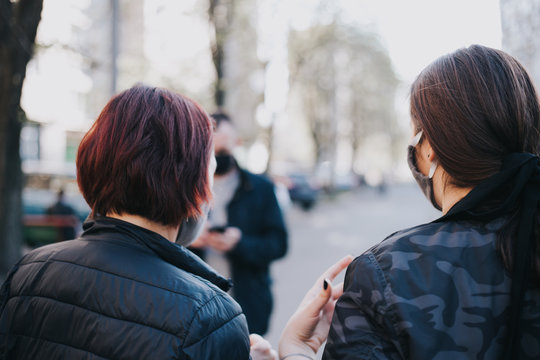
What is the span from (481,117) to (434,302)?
496 millimetres

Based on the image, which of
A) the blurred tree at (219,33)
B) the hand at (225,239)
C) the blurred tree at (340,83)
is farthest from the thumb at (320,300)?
the blurred tree at (340,83)

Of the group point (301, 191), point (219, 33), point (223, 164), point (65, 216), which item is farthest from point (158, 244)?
point (301, 191)

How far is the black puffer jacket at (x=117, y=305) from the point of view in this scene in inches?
54.7

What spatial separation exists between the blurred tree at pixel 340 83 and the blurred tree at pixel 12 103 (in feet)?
44.9

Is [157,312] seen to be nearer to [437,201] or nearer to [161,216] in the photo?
[161,216]

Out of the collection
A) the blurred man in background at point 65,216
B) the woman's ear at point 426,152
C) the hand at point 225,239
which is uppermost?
the woman's ear at point 426,152

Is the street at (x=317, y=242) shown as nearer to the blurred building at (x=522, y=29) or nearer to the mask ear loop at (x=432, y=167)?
the blurred building at (x=522, y=29)

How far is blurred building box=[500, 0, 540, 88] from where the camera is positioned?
285 centimetres

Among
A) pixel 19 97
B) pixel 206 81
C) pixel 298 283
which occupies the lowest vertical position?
pixel 298 283

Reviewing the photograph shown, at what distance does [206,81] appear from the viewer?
14.6 metres

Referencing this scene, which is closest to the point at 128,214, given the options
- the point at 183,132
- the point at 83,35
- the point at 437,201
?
the point at 183,132

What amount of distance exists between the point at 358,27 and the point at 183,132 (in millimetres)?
21979

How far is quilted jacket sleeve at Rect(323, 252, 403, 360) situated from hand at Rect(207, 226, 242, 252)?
5.74 ft

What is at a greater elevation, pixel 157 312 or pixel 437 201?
pixel 437 201
